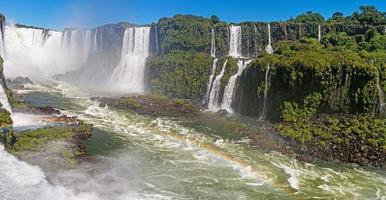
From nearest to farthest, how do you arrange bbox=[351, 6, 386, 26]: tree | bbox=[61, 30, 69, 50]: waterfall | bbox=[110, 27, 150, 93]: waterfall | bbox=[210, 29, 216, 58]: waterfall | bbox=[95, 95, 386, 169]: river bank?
1. bbox=[95, 95, 386, 169]: river bank
2. bbox=[351, 6, 386, 26]: tree
3. bbox=[210, 29, 216, 58]: waterfall
4. bbox=[110, 27, 150, 93]: waterfall
5. bbox=[61, 30, 69, 50]: waterfall

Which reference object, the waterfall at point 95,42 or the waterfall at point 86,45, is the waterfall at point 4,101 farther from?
the waterfall at point 86,45

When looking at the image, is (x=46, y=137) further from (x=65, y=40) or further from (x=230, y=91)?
(x=65, y=40)

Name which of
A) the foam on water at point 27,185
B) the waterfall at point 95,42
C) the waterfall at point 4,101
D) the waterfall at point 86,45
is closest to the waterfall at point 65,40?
the waterfall at point 86,45

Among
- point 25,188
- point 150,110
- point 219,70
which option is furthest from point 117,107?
point 25,188

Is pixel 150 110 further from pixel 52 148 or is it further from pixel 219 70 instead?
pixel 52 148

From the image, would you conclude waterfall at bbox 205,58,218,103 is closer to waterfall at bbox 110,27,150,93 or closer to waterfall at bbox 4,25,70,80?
waterfall at bbox 110,27,150,93

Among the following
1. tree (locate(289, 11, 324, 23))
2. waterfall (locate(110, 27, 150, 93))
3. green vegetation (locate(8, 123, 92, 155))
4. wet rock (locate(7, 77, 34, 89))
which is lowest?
green vegetation (locate(8, 123, 92, 155))

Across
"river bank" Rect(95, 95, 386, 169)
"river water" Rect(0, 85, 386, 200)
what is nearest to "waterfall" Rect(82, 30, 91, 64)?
"river bank" Rect(95, 95, 386, 169)
